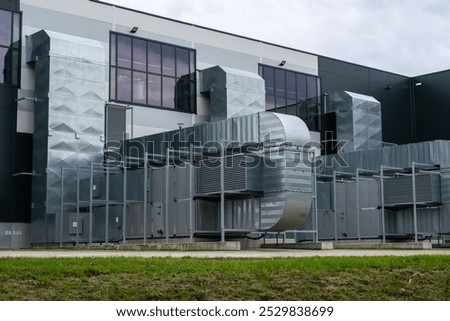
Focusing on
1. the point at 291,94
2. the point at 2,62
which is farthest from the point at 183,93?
the point at 2,62

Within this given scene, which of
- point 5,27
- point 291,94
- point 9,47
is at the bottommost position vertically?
point 291,94

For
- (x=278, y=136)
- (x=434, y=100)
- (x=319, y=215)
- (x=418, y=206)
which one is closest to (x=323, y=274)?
(x=278, y=136)

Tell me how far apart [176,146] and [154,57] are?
407 inches

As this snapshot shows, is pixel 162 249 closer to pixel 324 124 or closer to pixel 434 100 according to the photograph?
pixel 324 124

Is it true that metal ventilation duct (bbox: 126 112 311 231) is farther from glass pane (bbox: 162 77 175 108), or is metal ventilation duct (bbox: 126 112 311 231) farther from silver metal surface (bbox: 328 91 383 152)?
silver metal surface (bbox: 328 91 383 152)

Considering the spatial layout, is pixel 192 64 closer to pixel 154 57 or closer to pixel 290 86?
pixel 154 57

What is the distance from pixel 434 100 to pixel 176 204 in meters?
32.1

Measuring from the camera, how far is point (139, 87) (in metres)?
43.7

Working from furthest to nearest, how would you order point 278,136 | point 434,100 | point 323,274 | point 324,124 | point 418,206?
1. point 434,100
2. point 324,124
3. point 418,206
4. point 278,136
5. point 323,274

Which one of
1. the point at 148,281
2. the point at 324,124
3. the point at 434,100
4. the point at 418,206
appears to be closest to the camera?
the point at 148,281

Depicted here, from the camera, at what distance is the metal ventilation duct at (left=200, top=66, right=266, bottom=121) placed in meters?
43.3

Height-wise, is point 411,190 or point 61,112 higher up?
point 61,112

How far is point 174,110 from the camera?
4512 centimetres

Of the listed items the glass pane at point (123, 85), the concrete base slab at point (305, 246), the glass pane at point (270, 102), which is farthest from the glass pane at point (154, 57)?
the concrete base slab at point (305, 246)
